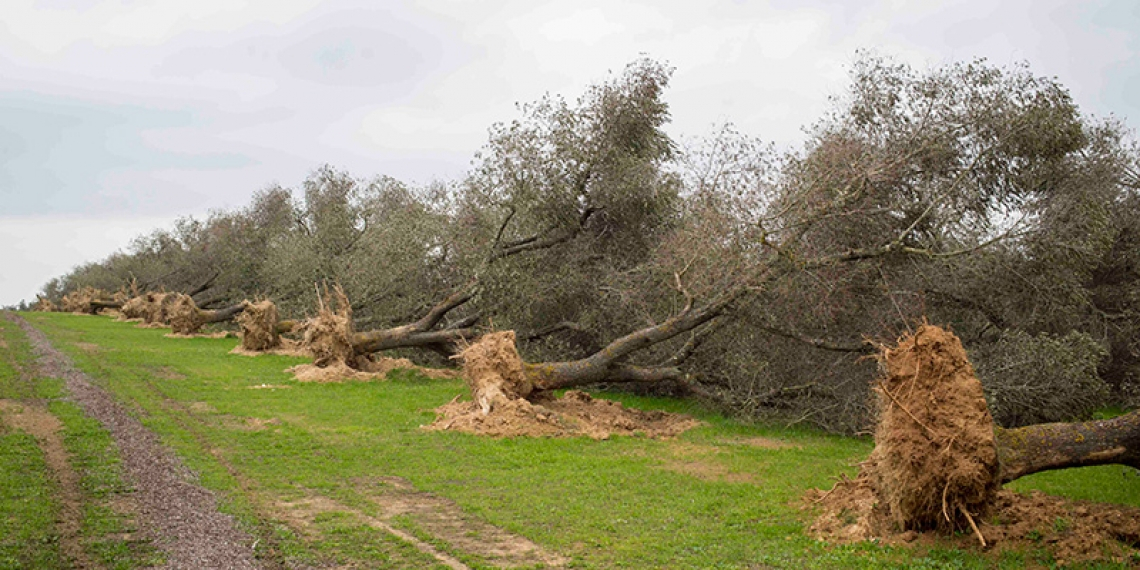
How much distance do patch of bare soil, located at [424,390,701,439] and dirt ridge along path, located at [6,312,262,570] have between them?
4458 mm

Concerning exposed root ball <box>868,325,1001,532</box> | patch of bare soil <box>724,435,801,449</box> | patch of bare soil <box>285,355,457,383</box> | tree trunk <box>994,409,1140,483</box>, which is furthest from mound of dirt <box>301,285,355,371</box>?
tree trunk <box>994,409,1140,483</box>

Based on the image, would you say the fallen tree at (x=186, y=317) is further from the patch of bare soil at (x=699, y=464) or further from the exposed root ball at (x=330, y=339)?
the patch of bare soil at (x=699, y=464)

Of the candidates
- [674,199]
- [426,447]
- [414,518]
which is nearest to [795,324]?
[674,199]

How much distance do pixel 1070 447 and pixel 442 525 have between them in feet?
20.2

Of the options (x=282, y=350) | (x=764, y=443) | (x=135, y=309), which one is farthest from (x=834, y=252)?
(x=135, y=309)

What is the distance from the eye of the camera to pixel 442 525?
25.9 feet

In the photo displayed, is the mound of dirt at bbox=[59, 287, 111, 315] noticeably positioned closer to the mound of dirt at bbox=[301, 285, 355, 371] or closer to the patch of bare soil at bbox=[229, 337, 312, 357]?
the patch of bare soil at bbox=[229, 337, 312, 357]

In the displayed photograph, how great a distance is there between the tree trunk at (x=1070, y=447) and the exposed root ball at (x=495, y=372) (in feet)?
26.3

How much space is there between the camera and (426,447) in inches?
472

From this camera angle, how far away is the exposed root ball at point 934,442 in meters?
7.12

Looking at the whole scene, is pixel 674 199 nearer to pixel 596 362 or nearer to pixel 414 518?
pixel 596 362

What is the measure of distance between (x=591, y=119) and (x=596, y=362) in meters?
7.01

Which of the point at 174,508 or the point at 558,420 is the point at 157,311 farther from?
the point at 174,508

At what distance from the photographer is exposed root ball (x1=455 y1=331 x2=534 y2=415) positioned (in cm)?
1381
